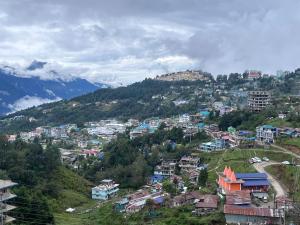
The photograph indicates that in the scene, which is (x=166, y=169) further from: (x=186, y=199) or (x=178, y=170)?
(x=186, y=199)

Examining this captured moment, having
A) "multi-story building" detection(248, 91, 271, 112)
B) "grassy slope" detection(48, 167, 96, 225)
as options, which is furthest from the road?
"multi-story building" detection(248, 91, 271, 112)

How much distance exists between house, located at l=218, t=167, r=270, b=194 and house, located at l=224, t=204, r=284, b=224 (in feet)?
14.7

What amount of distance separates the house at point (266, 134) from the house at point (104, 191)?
14.4m

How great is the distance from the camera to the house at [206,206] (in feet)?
106

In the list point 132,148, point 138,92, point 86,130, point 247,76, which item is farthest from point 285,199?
point 138,92

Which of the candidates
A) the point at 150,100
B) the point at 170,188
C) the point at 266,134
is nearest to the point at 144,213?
the point at 170,188

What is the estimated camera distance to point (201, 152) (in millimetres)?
52000

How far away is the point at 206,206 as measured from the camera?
3262 cm

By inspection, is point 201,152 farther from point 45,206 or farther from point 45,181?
point 45,206

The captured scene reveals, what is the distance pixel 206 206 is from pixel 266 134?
17892 mm

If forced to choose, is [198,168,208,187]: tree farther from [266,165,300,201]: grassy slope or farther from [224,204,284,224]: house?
[224,204,284,224]: house

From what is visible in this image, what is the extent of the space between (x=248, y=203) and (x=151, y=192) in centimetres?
1215

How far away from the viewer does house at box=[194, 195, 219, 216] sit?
3228 cm

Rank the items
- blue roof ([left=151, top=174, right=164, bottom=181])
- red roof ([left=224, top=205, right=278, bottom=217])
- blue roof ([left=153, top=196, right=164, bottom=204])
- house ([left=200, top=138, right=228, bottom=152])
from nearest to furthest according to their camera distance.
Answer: red roof ([left=224, top=205, right=278, bottom=217]), blue roof ([left=153, top=196, right=164, bottom=204]), blue roof ([left=151, top=174, right=164, bottom=181]), house ([left=200, top=138, right=228, bottom=152])
